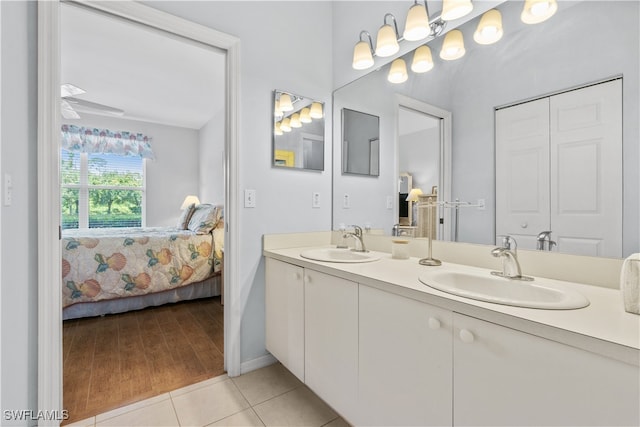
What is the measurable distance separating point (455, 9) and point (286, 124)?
1085 mm

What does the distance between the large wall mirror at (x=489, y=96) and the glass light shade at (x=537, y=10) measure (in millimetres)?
21

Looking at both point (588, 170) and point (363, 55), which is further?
point (363, 55)

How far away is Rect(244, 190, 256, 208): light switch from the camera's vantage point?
1.81 metres

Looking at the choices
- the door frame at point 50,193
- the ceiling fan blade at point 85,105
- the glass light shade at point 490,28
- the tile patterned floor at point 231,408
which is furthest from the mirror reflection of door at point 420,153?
the ceiling fan blade at point 85,105

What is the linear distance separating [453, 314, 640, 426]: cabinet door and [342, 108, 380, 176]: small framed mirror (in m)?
1.27

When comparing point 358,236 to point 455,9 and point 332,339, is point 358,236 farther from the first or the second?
point 455,9

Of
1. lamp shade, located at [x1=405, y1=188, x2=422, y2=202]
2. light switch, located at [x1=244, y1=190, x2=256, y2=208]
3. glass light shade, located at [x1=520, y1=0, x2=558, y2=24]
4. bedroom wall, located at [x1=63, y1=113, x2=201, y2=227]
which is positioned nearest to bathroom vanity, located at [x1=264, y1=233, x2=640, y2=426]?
lamp shade, located at [x1=405, y1=188, x2=422, y2=202]

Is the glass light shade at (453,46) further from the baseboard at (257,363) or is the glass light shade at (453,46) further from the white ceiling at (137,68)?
the baseboard at (257,363)

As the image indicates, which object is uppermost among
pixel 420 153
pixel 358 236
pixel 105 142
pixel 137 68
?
pixel 137 68

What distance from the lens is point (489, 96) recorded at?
1310 millimetres

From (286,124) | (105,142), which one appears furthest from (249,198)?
(105,142)

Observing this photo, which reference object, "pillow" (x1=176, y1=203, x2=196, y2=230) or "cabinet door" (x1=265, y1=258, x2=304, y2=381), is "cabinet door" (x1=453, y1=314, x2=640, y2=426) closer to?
"cabinet door" (x1=265, y1=258, x2=304, y2=381)

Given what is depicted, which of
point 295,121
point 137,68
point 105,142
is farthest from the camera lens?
point 105,142

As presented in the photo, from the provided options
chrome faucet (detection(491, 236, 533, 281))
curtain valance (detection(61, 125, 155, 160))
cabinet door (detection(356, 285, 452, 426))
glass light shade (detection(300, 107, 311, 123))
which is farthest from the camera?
curtain valance (detection(61, 125, 155, 160))
